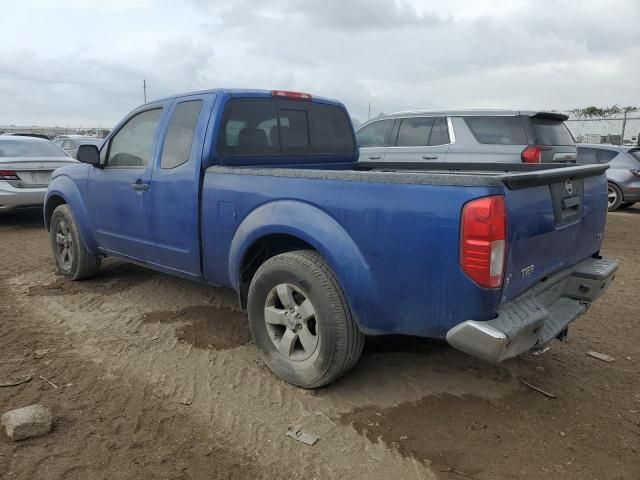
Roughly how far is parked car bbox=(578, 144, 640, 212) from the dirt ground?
7714 millimetres

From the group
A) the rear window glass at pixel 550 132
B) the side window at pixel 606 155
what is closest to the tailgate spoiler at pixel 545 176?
the rear window glass at pixel 550 132

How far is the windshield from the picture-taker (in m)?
8.91

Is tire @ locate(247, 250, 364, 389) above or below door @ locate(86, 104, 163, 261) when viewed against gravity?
below

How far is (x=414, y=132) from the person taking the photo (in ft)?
28.1

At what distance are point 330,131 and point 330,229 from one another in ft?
6.87

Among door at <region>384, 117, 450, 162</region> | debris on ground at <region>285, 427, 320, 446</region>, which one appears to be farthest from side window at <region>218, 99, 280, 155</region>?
door at <region>384, 117, 450, 162</region>

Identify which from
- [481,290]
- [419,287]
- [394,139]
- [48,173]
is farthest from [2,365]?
[394,139]

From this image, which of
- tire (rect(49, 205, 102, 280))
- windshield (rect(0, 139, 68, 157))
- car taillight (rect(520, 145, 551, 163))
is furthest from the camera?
windshield (rect(0, 139, 68, 157))

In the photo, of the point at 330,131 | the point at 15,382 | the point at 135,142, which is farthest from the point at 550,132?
the point at 15,382

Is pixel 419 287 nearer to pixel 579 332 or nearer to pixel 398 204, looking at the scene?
pixel 398 204

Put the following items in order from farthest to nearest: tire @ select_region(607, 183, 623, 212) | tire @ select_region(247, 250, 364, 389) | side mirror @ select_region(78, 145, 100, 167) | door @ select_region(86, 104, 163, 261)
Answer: tire @ select_region(607, 183, 623, 212) → side mirror @ select_region(78, 145, 100, 167) → door @ select_region(86, 104, 163, 261) → tire @ select_region(247, 250, 364, 389)

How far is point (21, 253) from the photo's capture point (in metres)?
7.00

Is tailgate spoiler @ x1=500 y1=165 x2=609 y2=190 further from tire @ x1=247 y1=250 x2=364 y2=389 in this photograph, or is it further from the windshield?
the windshield

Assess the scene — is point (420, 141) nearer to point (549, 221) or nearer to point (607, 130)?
point (549, 221)
